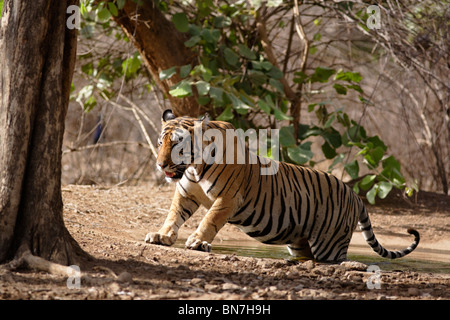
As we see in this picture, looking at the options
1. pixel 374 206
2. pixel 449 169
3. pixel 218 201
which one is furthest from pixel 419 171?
pixel 218 201

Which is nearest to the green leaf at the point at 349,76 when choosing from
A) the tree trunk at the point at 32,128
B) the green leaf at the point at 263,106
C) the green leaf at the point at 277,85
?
the green leaf at the point at 277,85

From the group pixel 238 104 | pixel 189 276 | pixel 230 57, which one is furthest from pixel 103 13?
pixel 189 276

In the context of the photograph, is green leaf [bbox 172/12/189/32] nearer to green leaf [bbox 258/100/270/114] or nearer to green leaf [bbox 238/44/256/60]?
green leaf [bbox 238/44/256/60]

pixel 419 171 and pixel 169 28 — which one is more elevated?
pixel 169 28

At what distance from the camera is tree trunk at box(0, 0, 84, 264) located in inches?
149

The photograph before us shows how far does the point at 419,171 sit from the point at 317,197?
5.64 meters

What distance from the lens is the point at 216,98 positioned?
24.4 feet

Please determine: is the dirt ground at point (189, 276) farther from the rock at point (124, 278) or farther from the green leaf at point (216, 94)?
the green leaf at point (216, 94)

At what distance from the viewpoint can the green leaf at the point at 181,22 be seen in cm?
777
